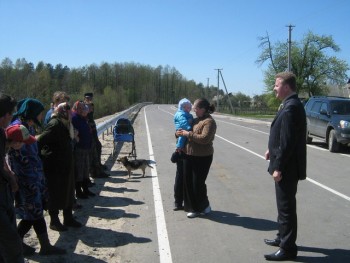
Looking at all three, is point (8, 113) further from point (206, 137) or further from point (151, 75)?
point (151, 75)

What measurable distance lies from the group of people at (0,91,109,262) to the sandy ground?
0.14m

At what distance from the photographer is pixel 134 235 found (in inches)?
231

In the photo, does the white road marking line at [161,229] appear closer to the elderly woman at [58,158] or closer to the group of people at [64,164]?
the group of people at [64,164]

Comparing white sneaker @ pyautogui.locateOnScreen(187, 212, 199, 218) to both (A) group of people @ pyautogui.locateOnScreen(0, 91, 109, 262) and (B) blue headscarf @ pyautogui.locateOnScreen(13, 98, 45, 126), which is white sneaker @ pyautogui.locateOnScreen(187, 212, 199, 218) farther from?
(B) blue headscarf @ pyautogui.locateOnScreen(13, 98, 45, 126)

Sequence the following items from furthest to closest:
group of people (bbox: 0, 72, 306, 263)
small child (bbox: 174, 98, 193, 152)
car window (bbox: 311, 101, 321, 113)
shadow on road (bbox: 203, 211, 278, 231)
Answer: car window (bbox: 311, 101, 321, 113) → small child (bbox: 174, 98, 193, 152) → shadow on road (bbox: 203, 211, 278, 231) → group of people (bbox: 0, 72, 306, 263)

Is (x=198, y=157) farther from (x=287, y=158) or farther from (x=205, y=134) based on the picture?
(x=287, y=158)

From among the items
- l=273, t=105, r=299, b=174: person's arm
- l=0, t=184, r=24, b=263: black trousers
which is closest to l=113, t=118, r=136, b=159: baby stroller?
l=273, t=105, r=299, b=174: person's arm

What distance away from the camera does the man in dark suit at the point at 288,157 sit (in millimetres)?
4922

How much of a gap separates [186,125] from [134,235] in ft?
6.49

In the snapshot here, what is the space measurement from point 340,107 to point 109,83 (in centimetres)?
10518

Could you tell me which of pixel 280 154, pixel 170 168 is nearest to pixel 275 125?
pixel 280 154

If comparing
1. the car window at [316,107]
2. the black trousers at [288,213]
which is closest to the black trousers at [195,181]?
the black trousers at [288,213]

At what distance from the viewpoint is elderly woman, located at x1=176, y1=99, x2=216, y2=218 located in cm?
661

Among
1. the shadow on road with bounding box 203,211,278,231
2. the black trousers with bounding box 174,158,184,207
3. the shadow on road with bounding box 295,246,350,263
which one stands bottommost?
the shadow on road with bounding box 295,246,350,263
